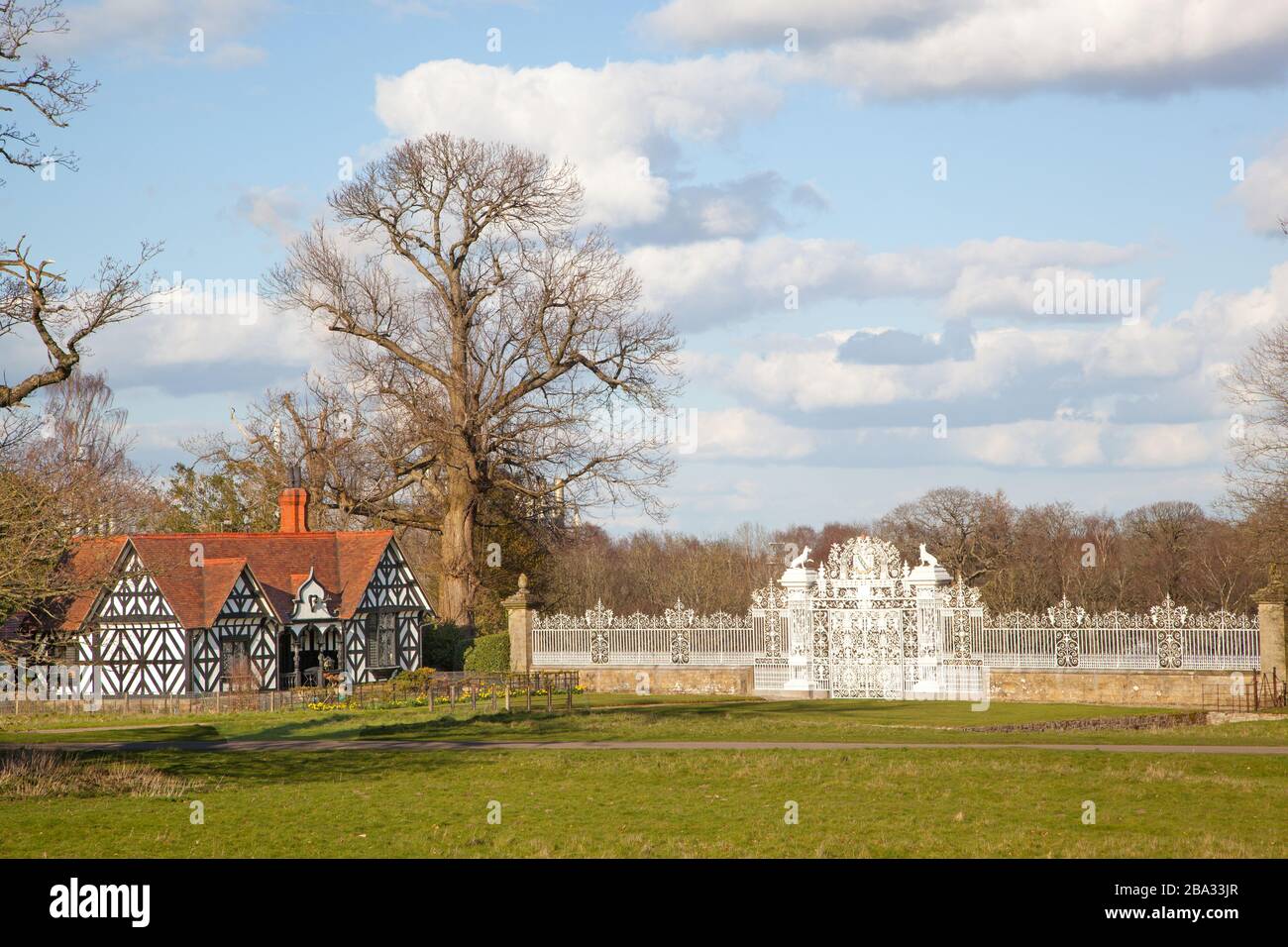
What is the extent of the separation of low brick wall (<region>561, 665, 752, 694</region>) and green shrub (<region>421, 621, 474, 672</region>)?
5.73 m

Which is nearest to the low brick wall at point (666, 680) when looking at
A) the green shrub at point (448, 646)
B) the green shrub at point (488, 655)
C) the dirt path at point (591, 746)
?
the green shrub at point (488, 655)

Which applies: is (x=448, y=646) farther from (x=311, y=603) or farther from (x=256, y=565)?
(x=256, y=565)

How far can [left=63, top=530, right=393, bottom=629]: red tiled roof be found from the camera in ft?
112

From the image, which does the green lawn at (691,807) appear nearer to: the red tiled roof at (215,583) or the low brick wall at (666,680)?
the low brick wall at (666,680)

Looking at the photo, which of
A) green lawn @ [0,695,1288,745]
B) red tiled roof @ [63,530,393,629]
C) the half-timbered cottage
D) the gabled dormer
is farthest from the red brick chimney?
green lawn @ [0,695,1288,745]

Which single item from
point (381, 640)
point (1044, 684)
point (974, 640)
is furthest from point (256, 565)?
point (1044, 684)

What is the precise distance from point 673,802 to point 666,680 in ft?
64.3

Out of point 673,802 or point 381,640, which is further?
point 381,640

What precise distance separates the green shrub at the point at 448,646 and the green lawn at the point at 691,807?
20.2 m

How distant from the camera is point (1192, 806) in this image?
13656 millimetres

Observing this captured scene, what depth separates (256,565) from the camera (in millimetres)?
38250

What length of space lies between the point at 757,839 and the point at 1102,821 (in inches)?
132

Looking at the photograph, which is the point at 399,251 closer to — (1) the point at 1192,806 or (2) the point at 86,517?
(2) the point at 86,517
